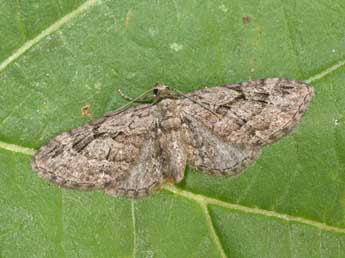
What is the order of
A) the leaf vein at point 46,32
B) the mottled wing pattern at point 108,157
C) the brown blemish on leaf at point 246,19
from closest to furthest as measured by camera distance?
the leaf vein at point 46,32 → the mottled wing pattern at point 108,157 → the brown blemish on leaf at point 246,19

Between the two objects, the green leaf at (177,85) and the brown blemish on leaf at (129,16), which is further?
the brown blemish on leaf at (129,16)

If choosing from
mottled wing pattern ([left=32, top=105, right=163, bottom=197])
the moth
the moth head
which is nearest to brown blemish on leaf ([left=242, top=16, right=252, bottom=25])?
the moth

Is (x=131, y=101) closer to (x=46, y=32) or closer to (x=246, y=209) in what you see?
(x=46, y=32)

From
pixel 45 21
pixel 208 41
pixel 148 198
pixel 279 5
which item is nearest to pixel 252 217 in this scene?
pixel 148 198

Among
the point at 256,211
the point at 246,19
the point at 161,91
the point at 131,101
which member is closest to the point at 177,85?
the point at 161,91

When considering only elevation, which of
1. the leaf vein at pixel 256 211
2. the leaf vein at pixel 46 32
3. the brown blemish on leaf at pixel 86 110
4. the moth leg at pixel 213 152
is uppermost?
the leaf vein at pixel 46 32

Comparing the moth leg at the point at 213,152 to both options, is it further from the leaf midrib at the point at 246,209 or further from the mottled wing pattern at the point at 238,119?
the leaf midrib at the point at 246,209

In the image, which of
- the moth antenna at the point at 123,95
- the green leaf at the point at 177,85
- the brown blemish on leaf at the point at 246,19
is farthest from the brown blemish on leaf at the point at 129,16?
the brown blemish on leaf at the point at 246,19

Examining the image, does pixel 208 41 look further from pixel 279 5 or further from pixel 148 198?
pixel 148 198

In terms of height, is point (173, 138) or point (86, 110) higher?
point (86, 110)
